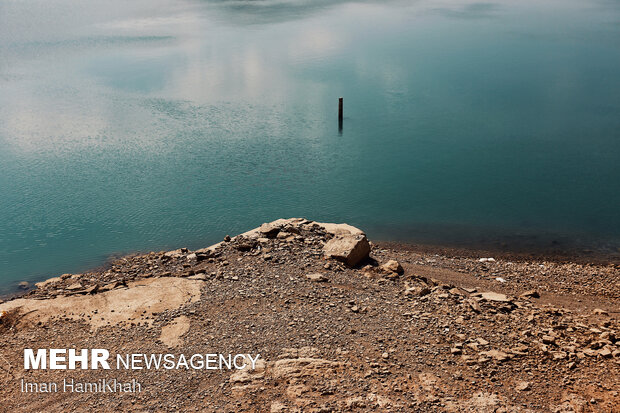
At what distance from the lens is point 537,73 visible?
4181cm

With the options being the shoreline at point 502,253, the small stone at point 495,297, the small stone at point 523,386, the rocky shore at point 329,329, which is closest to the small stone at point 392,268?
the rocky shore at point 329,329

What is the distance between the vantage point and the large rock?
15.8m

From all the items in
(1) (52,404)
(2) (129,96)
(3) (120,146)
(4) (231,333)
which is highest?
(2) (129,96)

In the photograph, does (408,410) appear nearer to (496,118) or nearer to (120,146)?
(120,146)

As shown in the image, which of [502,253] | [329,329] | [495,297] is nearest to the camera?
[329,329]

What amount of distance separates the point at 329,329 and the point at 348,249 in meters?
3.90

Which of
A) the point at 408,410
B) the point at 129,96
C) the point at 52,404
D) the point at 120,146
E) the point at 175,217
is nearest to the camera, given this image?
the point at 408,410

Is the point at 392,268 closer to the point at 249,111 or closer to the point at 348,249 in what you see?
the point at 348,249

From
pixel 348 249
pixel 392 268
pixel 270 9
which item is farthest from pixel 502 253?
pixel 270 9

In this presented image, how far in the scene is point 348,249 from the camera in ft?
52.1

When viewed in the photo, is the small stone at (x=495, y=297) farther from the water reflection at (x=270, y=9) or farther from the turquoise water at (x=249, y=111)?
the water reflection at (x=270, y=9)

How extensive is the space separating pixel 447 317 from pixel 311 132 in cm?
2192

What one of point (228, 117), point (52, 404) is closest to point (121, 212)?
point (228, 117)

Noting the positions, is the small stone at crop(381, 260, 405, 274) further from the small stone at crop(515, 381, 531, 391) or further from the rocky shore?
the small stone at crop(515, 381, 531, 391)
